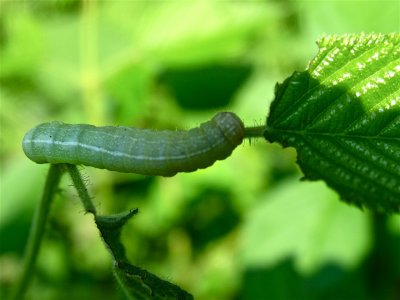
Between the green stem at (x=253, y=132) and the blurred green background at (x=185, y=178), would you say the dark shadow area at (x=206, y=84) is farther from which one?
the green stem at (x=253, y=132)

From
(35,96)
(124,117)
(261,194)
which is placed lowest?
(261,194)

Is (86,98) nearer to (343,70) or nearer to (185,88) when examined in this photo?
(185,88)

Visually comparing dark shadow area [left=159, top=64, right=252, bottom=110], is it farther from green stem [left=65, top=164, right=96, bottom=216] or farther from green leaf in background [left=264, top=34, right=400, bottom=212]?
green stem [left=65, top=164, right=96, bottom=216]

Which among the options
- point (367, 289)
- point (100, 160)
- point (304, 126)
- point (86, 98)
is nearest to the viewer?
point (100, 160)

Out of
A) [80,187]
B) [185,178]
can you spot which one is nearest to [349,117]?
[80,187]

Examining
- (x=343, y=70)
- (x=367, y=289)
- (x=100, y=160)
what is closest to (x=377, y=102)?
(x=343, y=70)

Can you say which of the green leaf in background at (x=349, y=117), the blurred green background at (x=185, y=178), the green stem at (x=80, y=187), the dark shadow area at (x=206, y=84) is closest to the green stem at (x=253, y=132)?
the green leaf in background at (x=349, y=117)
